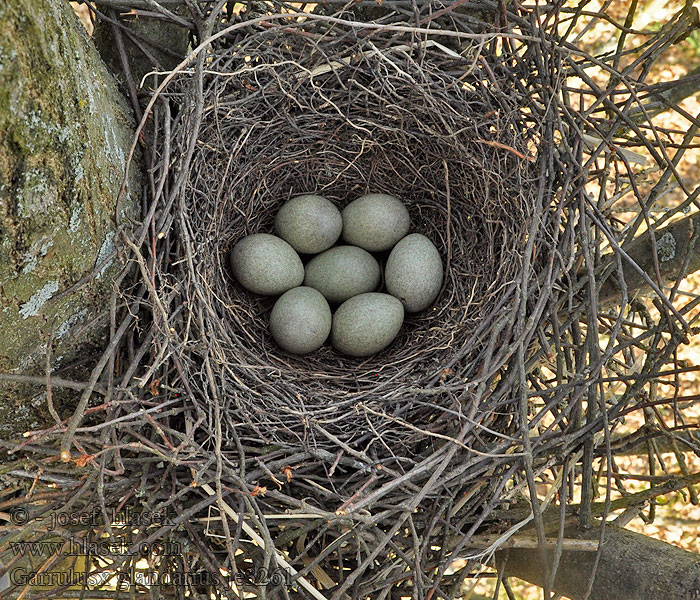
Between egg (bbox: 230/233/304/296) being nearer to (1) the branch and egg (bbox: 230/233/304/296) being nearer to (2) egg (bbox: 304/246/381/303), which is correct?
(2) egg (bbox: 304/246/381/303)

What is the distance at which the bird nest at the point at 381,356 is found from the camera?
1.57m

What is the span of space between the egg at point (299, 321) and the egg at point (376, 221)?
0.30m

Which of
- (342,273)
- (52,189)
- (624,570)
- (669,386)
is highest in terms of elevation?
(52,189)

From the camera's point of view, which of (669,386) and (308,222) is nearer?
(308,222)

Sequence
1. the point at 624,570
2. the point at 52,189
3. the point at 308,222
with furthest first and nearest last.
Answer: the point at 308,222, the point at 624,570, the point at 52,189

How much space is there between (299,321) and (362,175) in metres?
0.60

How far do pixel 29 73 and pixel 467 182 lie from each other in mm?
1385

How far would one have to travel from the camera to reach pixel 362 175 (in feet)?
7.73

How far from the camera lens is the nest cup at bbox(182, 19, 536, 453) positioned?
184 cm

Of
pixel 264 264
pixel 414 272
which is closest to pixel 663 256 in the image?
pixel 414 272

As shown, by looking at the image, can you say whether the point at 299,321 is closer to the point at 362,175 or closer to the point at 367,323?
the point at 367,323

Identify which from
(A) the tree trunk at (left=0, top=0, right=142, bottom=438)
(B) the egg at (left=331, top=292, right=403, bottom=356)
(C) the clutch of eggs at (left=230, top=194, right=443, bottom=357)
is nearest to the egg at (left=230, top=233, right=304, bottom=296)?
(C) the clutch of eggs at (left=230, top=194, right=443, bottom=357)

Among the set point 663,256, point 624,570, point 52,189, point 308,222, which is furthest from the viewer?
point 308,222

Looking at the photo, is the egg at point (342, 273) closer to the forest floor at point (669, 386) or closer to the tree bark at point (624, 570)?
the tree bark at point (624, 570)
